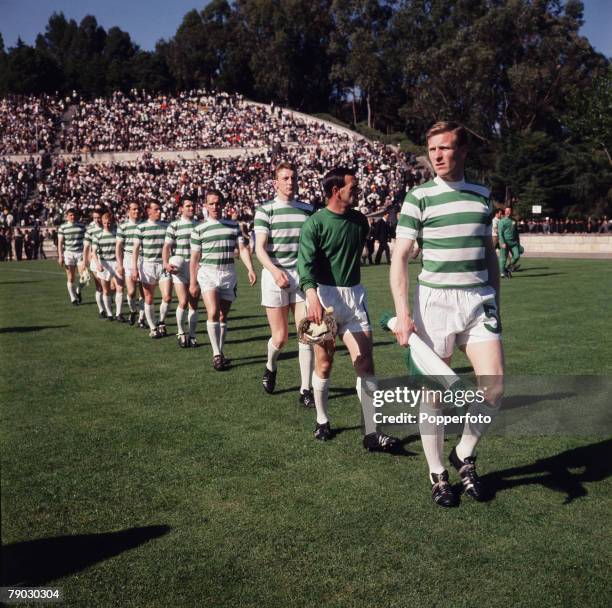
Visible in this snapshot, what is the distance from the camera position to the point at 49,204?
4600 centimetres

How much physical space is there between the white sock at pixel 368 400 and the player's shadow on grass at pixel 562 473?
0.94 meters

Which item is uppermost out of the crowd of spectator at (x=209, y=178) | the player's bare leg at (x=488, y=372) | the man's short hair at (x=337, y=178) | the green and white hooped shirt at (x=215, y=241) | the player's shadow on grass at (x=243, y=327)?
the crowd of spectator at (x=209, y=178)

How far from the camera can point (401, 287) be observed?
4.15 m

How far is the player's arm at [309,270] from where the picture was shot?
5.03 meters

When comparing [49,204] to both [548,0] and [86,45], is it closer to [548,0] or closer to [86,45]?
[548,0]

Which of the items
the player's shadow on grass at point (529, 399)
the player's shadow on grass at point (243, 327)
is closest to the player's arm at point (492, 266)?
the player's shadow on grass at point (529, 399)

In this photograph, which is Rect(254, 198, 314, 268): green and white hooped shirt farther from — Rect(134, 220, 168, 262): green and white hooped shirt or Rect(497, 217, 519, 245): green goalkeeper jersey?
Rect(497, 217, 519, 245): green goalkeeper jersey

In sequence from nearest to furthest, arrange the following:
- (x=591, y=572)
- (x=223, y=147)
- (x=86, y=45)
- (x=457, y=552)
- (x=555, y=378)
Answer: (x=591, y=572)
(x=457, y=552)
(x=555, y=378)
(x=223, y=147)
(x=86, y=45)

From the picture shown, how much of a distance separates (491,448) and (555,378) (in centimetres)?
243

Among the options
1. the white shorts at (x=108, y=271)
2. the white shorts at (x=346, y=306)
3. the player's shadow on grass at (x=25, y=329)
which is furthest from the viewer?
the white shorts at (x=108, y=271)

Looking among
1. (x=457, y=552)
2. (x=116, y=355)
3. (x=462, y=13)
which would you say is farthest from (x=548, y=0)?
(x=457, y=552)

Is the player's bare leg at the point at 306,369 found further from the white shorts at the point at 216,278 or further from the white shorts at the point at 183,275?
the white shorts at the point at 183,275

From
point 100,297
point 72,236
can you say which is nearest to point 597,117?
point 72,236

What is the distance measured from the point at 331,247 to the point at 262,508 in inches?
83.0
